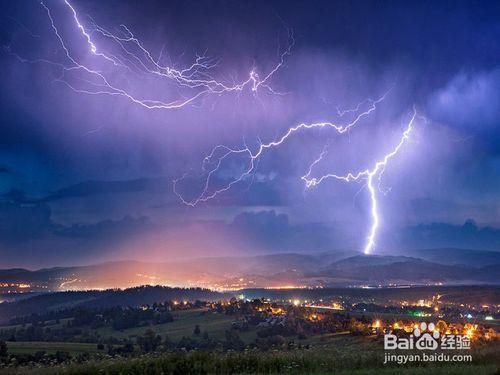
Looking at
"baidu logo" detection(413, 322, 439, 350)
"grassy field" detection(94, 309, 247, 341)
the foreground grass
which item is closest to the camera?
the foreground grass

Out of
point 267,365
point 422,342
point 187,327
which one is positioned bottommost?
point 187,327

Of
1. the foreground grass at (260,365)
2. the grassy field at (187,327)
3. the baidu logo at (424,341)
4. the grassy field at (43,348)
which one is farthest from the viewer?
Answer: the grassy field at (187,327)

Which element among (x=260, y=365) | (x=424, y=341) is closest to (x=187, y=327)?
(x=424, y=341)

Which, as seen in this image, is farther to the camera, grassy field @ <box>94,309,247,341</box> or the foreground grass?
grassy field @ <box>94,309,247,341</box>

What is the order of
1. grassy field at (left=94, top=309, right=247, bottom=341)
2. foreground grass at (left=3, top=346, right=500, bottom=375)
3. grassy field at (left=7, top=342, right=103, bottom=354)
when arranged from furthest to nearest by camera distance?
grassy field at (left=94, top=309, right=247, bottom=341) < grassy field at (left=7, top=342, right=103, bottom=354) < foreground grass at (left=3, top=346, right=500, bottom=375)

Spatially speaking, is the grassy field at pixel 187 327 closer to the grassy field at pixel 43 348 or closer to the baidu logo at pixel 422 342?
the grassy field at pixel 43 348

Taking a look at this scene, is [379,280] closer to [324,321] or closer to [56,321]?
[56,321]

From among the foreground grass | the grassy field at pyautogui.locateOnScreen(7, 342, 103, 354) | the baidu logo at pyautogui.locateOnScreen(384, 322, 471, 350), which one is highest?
the baidu logo at pyautogui.locateOnScreen(384, 322, 471, 350)

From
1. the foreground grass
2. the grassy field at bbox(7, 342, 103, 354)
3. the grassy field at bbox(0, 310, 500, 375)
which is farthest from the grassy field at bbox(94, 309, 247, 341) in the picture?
the foreground grass

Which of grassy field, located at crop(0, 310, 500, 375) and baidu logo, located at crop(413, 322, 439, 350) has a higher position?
baidu logo, located at crop(413, 322, 439, 350)

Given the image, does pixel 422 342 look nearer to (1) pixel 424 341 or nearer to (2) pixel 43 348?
(1) pixel 424 341

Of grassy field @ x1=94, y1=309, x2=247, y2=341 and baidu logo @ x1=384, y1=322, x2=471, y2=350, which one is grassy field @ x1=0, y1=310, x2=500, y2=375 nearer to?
baidu logo @ x1=384, y1=322, x2=471, y2=350

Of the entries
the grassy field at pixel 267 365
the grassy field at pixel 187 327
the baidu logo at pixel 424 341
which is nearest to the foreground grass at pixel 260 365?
the grassy field at pixel 267 365

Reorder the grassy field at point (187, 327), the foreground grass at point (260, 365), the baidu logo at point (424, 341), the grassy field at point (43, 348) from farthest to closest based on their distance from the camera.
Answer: the grassy field at point (187, 327)
the grassy field at point (43, 348)
the baidu logo at point (424, 341)
the foreground grass at point (260, 365)
